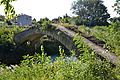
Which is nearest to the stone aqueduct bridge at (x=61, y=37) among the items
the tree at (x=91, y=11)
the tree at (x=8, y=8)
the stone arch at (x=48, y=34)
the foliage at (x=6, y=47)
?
the stone arch at (x=48, y=34)

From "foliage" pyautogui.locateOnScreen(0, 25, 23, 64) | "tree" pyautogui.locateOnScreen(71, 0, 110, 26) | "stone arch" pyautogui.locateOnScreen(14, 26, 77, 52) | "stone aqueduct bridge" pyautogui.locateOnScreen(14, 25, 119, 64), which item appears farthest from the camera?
"tree" pyautogui.locateOnScreen(71, 0, 110, 26)

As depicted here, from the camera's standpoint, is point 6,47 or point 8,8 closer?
point 8,8

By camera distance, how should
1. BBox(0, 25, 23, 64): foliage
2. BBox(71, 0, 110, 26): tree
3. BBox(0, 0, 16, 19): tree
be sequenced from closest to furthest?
BBox(0, 0, 16, 19): tree
BBox(0, 25, 23, 64): foliage
BBox(71, 0, 110, 26): tree

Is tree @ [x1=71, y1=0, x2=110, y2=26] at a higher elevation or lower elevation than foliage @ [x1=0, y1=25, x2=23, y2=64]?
higher

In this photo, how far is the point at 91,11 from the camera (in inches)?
1805

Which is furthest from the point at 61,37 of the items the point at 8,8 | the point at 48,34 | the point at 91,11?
the point at 91,11

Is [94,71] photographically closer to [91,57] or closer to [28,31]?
[91,57]

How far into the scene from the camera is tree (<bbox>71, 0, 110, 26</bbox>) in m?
43.7

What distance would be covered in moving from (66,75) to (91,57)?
65 centimetres

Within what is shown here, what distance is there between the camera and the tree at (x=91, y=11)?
43688mm

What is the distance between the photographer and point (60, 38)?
12.1m

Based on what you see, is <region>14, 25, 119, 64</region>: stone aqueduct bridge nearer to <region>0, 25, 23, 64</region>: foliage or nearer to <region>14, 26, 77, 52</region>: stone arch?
<region>14, 26, 77, 52</region>: stone arch

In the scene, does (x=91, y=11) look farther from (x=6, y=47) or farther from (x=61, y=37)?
(x=61, y=37)

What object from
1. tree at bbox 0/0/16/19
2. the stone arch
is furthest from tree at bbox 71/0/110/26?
tree at bbox 0/0/16/19
